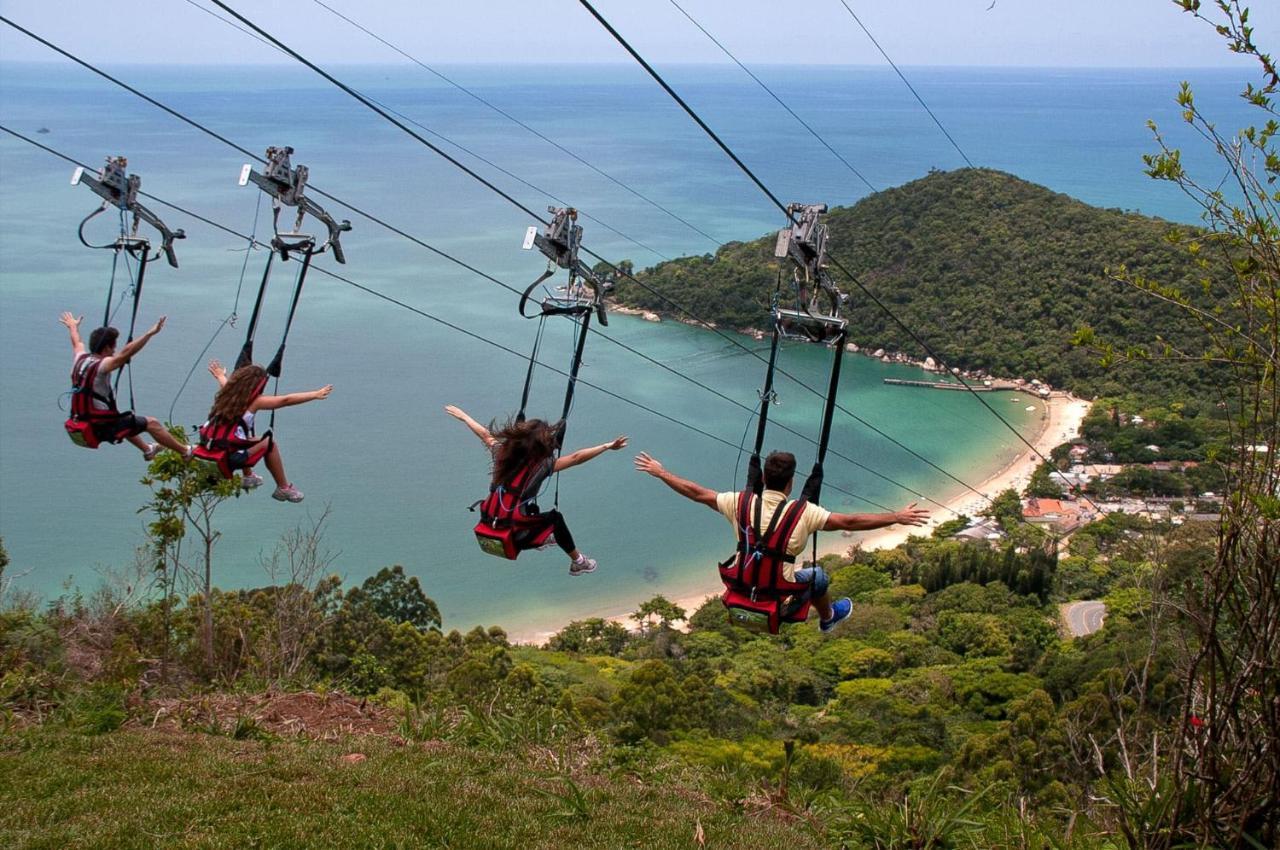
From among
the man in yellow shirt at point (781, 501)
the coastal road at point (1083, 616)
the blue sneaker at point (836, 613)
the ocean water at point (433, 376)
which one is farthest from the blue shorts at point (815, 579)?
the coastal road at point (1083, 616)

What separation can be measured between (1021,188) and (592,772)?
64874 millimetres

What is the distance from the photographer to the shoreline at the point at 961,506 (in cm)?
3331

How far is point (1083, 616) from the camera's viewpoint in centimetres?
3253

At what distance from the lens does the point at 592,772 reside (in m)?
7.15

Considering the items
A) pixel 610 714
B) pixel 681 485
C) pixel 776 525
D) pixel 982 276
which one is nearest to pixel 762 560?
pixel 776 525

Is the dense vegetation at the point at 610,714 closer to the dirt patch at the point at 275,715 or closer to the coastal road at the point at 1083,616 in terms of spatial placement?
the dirt patch at the point at 275,715

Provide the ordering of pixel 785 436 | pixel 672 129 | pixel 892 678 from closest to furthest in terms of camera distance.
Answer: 1. pixel 892 678
2. pixel 785 436
3. pixel 672 129

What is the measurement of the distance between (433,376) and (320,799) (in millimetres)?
46595

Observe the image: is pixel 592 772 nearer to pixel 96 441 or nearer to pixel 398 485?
pixel 96 441

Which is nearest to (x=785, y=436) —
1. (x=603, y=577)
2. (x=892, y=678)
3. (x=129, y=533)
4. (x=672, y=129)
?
(x=603, y=577)

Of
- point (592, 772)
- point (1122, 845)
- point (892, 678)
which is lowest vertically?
point (892, 678)

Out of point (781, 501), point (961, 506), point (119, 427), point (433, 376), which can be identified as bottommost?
point (433, 376)

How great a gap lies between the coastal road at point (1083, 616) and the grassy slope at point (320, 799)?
2701 centimetres

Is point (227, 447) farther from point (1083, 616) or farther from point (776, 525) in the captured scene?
point (1083, 616)
